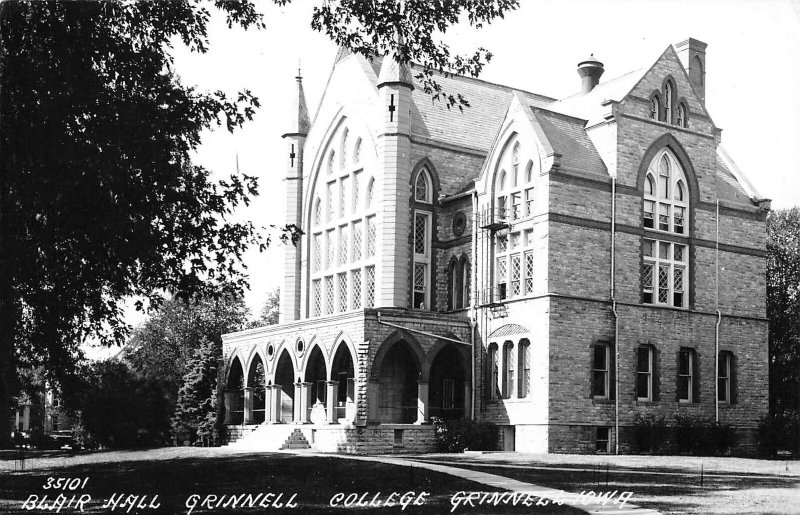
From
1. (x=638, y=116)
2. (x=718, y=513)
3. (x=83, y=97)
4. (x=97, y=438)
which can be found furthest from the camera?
(x=97, y=438)

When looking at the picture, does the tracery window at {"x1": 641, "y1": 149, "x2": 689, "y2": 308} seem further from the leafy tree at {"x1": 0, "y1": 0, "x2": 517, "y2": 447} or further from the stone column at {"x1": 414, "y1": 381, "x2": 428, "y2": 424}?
the leafy tree at {"x1": 0, "y1": 0, "x2": 517, "y2": 447}

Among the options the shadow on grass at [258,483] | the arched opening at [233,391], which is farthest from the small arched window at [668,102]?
the arched opening at [233,391]

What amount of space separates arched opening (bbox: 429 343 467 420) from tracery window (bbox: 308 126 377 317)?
4.62m

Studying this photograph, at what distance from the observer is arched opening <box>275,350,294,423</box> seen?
44.9 m

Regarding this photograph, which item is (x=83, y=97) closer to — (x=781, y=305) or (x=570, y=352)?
(x=570, y=352)

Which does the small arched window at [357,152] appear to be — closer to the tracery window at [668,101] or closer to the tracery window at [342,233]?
the tracery window at [342,233]

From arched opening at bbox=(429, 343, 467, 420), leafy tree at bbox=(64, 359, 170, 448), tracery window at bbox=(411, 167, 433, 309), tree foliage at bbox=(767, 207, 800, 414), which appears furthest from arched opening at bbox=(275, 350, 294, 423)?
tree foliage at bbox=(767, 207, 800, 414)

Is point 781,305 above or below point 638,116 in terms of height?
below

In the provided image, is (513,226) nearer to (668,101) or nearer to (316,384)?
(668,101)

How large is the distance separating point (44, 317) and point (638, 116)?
86.2 ft

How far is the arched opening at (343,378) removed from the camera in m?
42.0

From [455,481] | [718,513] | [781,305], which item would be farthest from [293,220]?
[718,513]

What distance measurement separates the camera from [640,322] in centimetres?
3934

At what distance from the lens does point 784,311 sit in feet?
170
